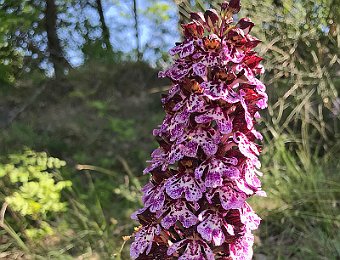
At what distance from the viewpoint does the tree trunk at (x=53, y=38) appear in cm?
916

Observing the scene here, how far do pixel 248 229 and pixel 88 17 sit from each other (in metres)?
9.22

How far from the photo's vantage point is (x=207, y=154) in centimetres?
142

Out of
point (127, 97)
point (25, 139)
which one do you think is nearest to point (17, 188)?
point (25, 139)

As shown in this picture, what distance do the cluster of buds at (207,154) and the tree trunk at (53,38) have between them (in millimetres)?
7715

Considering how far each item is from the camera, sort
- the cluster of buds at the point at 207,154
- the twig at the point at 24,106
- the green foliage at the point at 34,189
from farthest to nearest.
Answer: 1. the twig at the point at 24,106
2. the green foliage at the point at 34,189
3. the cluster of buds at the point at 207,154

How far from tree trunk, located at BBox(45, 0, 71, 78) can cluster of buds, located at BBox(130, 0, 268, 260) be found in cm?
771

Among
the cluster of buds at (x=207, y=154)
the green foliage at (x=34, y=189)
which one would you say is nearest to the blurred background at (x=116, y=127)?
the green foliage at (x=34, y=189)

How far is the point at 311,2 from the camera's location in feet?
13.6

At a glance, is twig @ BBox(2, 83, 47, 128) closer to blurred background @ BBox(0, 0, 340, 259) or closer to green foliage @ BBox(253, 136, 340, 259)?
blurred background @ BBox(0, 0, 340, 259)

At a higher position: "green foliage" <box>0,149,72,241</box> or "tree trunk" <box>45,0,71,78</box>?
"tree trunk" <box>45,0,71,78</box>

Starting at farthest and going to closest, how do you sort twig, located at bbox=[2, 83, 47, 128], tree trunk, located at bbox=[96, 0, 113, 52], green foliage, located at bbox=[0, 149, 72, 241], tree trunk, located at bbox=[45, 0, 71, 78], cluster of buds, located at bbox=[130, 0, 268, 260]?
tree trunk, located at bbox=[96, 0, 113, 52] → tree trunk, located at bbox=[45, 0, 71, 78] → twig, located at bbox=[2, 83, 47, 128] → green foliage, located at bbox=[0, 149, 72, 241] → cluster of buds, located at bbox=[130, 0, 268, 260]

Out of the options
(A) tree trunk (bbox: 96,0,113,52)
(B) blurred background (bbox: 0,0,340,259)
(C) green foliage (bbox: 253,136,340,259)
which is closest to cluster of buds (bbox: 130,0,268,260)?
(B) blurred background (bbox: 0,0,340,259)

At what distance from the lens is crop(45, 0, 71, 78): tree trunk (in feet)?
30.0

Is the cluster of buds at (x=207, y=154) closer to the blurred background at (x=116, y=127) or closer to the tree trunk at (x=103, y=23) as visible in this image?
the blurred background at (x=116, y=127)
